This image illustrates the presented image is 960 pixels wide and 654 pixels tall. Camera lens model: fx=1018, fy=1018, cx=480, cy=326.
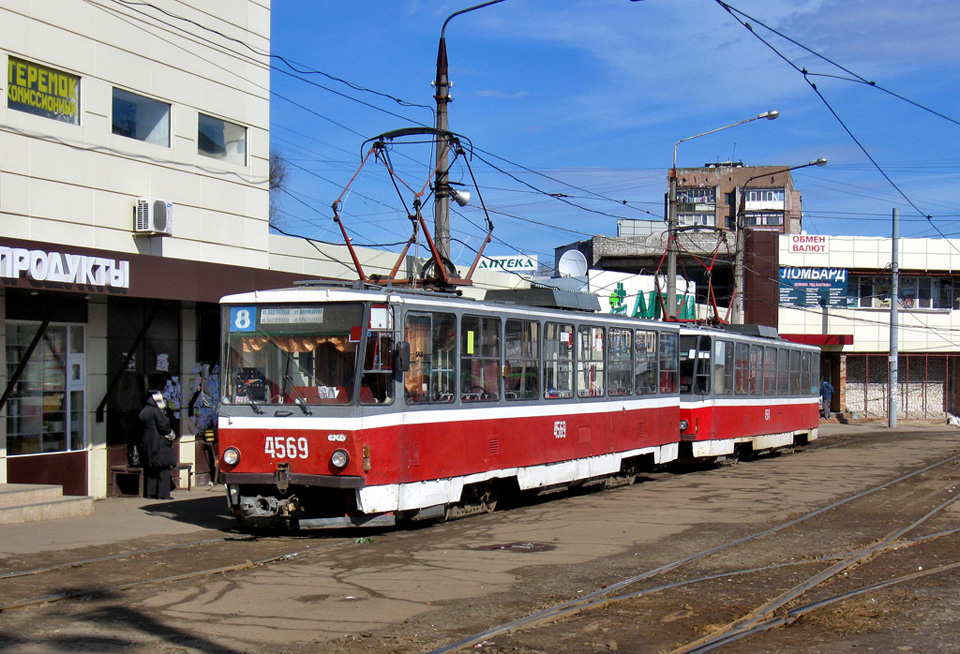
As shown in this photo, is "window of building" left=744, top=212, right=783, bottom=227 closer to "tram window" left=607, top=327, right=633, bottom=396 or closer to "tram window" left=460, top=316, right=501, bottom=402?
"tram window" left=607, top=327, right=633, bottom=396

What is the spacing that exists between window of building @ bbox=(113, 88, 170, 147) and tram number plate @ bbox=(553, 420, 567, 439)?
744 centimetres

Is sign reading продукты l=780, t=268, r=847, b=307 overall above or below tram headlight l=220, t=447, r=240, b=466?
above

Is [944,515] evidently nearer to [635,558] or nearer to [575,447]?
[575,447]

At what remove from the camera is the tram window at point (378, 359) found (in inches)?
425

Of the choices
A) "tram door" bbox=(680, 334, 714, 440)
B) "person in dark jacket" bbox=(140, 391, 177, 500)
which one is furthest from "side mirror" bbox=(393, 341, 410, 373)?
"tram door" bbox=(680, 334, 714, 440)

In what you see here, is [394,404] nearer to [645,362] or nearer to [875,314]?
[645,362]

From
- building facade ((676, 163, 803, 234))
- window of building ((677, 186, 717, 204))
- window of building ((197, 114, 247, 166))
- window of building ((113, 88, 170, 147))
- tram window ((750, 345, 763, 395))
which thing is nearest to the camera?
window of building ((113, 88, 170, 147))

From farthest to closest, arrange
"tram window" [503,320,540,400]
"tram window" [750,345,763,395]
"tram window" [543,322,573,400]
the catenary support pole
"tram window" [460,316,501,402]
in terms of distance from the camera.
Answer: the catenary support pole → "tram window" [750,345,763,395] → "tram window" [543,322,573,400] → "tram window" [503,320,540,400] → "tram window" [460,316,501,402]

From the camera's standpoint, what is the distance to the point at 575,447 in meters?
Answer: 15.0

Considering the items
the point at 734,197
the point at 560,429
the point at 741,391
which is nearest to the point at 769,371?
the point at 741,391

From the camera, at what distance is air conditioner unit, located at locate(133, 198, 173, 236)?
48.8 ft

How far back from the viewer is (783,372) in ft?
85.1

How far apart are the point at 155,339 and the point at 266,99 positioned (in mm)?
4814

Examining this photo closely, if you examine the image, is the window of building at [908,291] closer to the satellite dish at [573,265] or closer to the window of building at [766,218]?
the satellite dish at [573,265]
